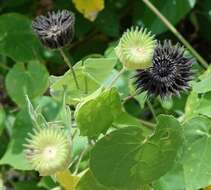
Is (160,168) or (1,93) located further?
(1,93)

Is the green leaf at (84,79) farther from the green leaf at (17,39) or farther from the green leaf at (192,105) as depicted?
the green leaf at (17,39)

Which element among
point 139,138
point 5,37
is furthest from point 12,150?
point 139,138

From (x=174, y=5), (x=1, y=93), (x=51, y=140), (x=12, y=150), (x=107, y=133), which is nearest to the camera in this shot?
(x=51, y=140)

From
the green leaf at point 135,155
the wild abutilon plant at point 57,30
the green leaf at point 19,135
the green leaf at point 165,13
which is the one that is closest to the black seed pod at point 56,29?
the wild abutilon plant at point 57,30

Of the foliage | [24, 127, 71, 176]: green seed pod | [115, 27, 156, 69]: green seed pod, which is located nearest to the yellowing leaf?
the foliage

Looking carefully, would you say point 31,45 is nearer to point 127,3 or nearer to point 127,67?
point 127,3
